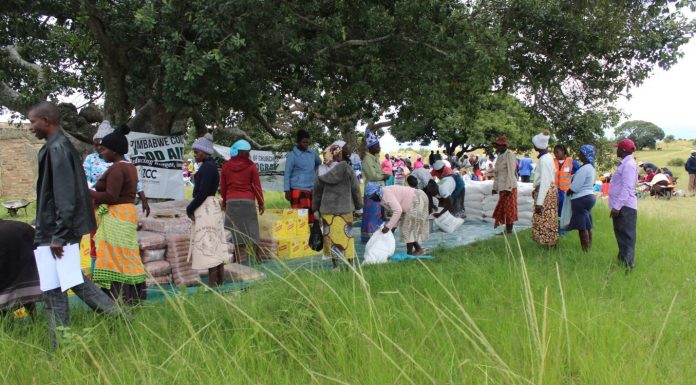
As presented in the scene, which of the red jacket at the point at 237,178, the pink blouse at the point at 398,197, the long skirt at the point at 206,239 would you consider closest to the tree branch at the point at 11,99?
the red jacket at the point at 237,178

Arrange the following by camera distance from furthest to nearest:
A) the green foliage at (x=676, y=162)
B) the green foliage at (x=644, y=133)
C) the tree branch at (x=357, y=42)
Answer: the green foliage at (x=644, y=133), the green foliage at (x=676, y=162), the tree branch at (x=357, y=42)

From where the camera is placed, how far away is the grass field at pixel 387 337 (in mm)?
2482

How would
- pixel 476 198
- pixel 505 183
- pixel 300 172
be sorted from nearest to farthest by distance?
pixel 300 172 → pixel 505 183 → pixel 476 198

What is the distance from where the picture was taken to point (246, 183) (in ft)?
19.3

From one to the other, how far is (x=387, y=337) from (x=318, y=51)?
569 centimetres

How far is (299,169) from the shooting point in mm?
7418

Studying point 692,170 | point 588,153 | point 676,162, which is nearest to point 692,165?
point 692,170

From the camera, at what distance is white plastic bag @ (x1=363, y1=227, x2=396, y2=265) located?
575 centimetres

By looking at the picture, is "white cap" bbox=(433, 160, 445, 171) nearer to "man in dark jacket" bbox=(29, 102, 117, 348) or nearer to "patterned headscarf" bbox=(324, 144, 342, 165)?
"patterned headscarf" bbox=(324, 144, 342, 165)

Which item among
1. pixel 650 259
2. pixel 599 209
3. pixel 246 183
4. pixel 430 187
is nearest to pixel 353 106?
pixel 430 187

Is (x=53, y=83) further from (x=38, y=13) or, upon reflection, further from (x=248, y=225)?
(x=248, y=225)

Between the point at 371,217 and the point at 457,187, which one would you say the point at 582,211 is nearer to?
the point at 371,217

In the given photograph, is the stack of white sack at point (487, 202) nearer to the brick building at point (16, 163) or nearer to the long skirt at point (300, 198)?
the long skirt at point (300, 198)

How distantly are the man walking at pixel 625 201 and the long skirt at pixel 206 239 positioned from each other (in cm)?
430
